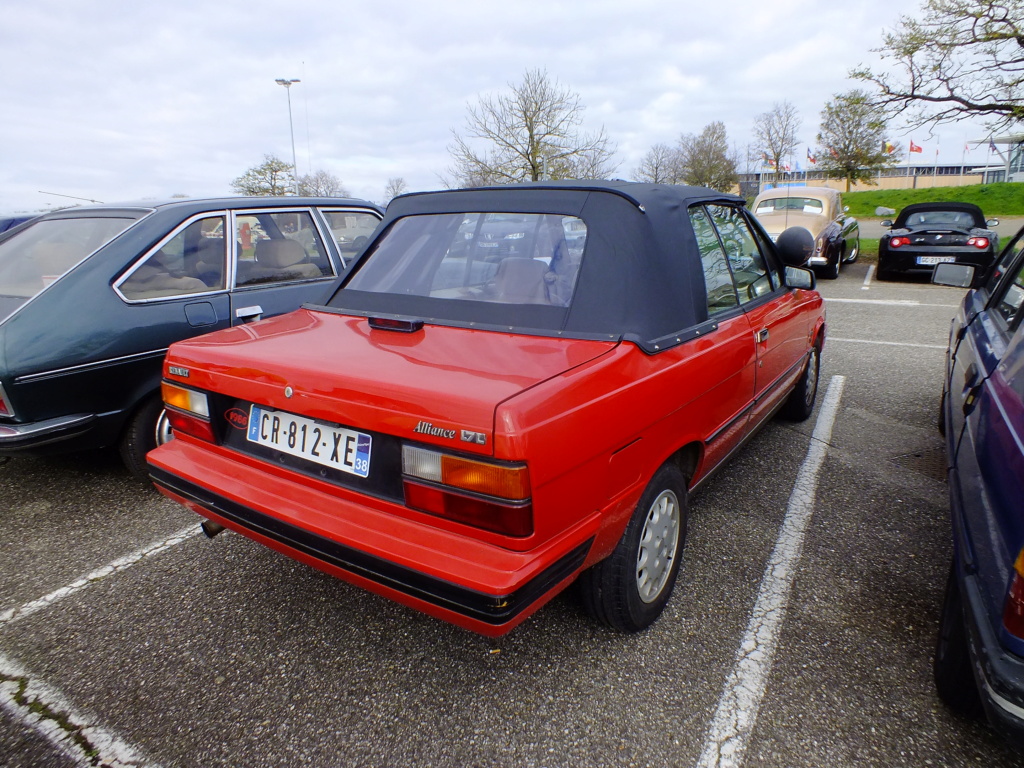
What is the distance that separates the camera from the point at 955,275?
3.56 meters

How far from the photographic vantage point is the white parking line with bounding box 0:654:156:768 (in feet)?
5.93

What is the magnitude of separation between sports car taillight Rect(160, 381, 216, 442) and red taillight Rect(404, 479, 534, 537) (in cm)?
95

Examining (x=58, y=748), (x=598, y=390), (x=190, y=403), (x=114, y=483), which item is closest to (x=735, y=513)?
(x=598, y=390)

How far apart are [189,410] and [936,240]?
40.7 ft

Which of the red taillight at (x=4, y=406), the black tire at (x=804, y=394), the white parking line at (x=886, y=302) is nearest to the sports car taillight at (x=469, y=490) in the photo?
the red taillight at (x=4, y=406)

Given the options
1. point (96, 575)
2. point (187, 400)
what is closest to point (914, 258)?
point (187, 400)

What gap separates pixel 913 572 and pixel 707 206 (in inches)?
71.7

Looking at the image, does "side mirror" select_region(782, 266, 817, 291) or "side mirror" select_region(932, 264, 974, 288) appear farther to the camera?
"side mirror" select_region(782, 266, 817, 291)

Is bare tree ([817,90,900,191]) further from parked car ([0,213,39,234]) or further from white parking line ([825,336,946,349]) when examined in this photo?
parked car ([0,213,39,234])

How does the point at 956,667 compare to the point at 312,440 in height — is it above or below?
below

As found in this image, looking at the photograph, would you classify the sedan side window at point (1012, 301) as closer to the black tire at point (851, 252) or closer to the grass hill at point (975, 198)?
the black tire at point (851, 252)

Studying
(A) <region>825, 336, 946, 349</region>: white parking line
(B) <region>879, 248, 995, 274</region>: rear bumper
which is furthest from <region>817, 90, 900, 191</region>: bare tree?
(A) <region>825, 336, 946, 349</region>: white parking line

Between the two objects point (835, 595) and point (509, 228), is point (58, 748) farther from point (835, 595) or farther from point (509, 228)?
point (835, 595)

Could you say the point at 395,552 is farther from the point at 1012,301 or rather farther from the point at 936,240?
the point at 936,240
